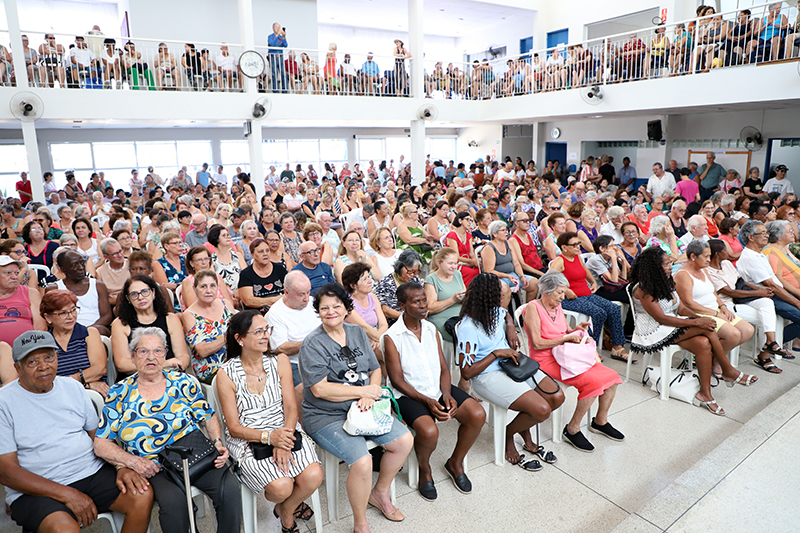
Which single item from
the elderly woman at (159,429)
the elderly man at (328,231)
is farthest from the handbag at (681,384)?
the elderly man at (328,231)

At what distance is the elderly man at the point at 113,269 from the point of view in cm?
460

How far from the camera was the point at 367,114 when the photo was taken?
12.8m

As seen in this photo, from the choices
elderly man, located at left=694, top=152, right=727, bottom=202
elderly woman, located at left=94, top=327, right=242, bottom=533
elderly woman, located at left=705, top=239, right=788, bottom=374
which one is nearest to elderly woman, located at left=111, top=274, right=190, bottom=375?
elderly woman, located at left=94, top=327, right=242, bottom=533

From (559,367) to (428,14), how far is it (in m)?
16.8

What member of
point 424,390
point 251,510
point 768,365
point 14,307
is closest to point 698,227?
point 768,365

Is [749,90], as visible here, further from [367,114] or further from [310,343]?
[310,343]

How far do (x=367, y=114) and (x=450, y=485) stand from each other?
10916mm

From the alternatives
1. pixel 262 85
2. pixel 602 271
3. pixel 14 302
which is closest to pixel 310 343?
pixel 14 302

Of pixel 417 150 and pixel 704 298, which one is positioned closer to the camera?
pixel 704 298

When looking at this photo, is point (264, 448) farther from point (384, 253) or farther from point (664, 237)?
point (664, 237)

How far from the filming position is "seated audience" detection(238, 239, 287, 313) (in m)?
4.49

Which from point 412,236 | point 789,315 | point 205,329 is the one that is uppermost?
point 412,236

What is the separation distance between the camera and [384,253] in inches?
208

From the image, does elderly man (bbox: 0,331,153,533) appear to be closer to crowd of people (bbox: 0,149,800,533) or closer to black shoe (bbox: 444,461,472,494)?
crowd of people (bbox: 0,149,800,533)
